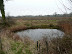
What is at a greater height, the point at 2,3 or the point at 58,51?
the point at 2,3

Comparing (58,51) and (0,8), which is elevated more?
(0,8)

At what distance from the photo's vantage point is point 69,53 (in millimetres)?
3012

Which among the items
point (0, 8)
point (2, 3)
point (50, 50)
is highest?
point (2, 3)

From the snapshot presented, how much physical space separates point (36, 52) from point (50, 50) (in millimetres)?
753

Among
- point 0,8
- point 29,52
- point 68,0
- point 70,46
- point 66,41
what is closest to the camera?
point 68,0

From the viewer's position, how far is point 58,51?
3.32 meters

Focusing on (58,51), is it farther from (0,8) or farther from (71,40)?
(0,8)

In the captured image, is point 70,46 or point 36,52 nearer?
point 70,46

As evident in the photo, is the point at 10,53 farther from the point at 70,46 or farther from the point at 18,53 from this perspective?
the point at 70,46

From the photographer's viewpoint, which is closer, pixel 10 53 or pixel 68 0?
pixel 68 0

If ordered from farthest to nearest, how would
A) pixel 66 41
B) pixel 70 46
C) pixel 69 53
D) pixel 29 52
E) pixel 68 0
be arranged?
pixel 29 52 < pixel 66 41 < pixel 70 46 < pixel 69 53 < pixel 68 0

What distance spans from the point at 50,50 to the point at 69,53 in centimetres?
90

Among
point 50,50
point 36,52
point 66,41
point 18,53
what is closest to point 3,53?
point 18,53

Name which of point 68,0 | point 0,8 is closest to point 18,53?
point 68,0
